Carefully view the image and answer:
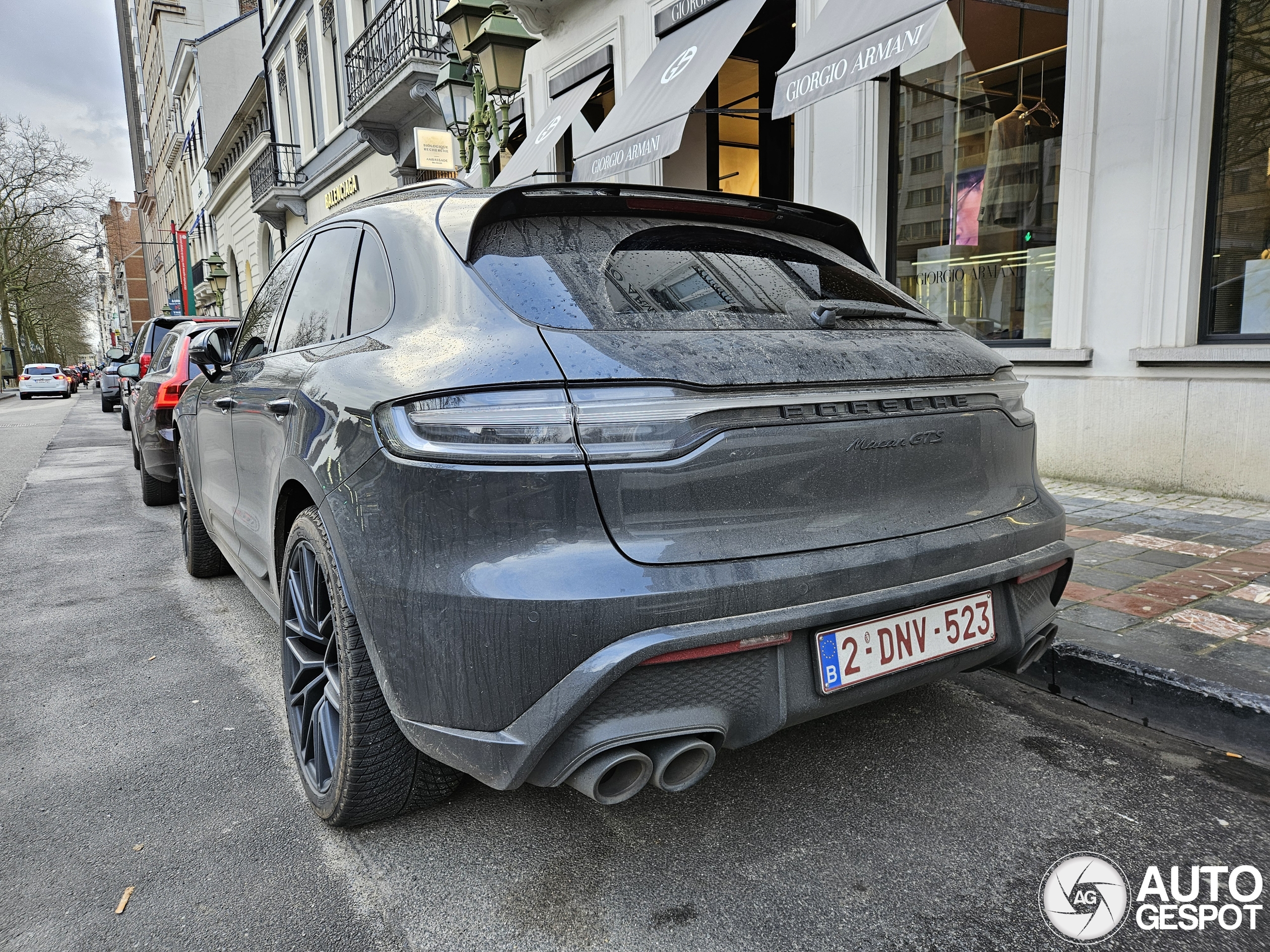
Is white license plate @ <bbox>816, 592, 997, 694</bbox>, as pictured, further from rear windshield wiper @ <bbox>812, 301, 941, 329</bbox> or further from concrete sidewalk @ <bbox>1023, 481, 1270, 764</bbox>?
concrete sidewalk @ <bbox>1023, 481, 1270, 764</bbox>

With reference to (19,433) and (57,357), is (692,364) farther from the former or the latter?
(57,357)

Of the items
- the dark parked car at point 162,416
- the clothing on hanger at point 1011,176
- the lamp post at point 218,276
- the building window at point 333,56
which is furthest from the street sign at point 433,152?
the lamp post at point 218,276

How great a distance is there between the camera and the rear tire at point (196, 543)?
4.87 metres

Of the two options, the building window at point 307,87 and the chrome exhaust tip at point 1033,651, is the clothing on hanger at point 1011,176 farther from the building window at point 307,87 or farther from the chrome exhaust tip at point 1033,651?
the building window at point 307,87

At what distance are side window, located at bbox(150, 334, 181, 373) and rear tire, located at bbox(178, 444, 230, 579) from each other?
2.99 metres

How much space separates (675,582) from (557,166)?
504 inches

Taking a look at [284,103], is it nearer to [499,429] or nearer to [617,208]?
[617,208]

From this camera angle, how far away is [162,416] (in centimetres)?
709

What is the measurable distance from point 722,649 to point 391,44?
56.1 feet

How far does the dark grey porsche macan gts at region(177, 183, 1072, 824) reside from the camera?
1760mm

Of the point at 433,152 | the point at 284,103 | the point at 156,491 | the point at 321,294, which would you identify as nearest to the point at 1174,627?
the point at 321,294

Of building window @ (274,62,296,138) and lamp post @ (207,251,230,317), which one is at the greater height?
building window @ (274,62,296,138)

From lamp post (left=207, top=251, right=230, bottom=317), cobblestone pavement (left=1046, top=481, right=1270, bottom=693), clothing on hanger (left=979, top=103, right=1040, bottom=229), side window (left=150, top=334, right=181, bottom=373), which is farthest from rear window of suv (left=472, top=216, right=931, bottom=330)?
lamp post (left=207, top=251, right=230, bottom=317)

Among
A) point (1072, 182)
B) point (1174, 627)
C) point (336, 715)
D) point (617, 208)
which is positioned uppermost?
point (1072, 182)
